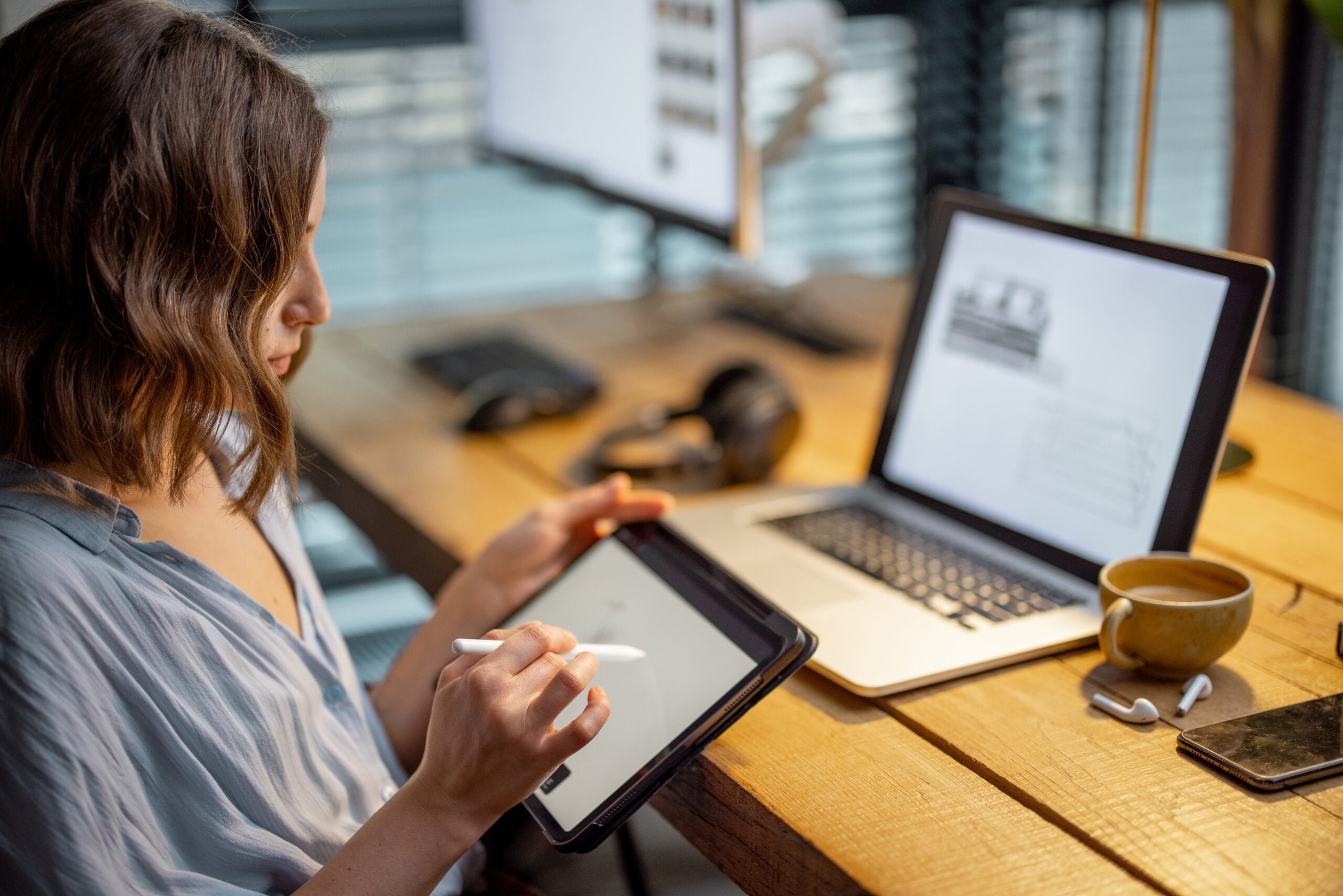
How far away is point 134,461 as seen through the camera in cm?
68

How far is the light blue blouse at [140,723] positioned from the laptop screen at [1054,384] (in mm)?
540

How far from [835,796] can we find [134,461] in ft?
1.39

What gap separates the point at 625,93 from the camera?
1.58 meters

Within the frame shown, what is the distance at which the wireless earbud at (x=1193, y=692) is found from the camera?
0.74m

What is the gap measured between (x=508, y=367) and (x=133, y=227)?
930 mm

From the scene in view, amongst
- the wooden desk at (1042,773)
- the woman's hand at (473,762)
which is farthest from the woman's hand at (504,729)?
the wooden desk at (1042,773)

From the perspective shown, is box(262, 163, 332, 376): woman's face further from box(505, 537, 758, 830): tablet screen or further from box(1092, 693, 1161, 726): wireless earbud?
box(1092, 693, 1161, 726): wireless earbud

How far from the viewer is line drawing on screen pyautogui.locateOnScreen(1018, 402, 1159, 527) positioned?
2.92ft

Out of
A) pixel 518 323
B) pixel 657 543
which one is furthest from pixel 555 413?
pixel 657 543

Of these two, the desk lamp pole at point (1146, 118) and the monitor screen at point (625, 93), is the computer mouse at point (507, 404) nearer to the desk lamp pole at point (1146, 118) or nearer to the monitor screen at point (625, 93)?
the monitor screen at point (625, 93)

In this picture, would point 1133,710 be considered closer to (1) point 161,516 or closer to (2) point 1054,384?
(2) point 1054,384

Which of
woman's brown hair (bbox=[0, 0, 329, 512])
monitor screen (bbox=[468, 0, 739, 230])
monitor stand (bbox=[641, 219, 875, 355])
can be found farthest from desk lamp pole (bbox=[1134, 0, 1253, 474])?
woman's brown hair (bbox=[0, 0, 329, 512])

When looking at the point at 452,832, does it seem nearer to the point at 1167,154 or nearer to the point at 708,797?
the point at 708,797

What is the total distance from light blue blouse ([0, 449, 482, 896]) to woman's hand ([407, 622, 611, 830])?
11cm
